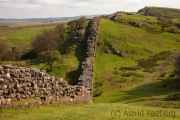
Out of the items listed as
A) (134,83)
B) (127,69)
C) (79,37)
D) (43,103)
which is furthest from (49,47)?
(43,103)

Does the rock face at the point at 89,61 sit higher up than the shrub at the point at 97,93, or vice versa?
the rock face at the point at 89,61

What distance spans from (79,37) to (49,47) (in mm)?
21578

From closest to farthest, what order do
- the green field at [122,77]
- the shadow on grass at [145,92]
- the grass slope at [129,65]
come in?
the green field at [122,77] → the shadow on grass at [145,92] → the grass slope at [129,65]

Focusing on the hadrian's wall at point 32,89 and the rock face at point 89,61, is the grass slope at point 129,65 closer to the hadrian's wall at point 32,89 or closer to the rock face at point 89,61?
the rock face at point 89,61

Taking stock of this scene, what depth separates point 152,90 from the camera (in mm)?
37219

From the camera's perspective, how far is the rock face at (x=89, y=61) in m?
39.0

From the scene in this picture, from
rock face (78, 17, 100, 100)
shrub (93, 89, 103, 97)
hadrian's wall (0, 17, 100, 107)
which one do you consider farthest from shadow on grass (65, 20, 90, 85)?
hadrian's wall (0, 17, 100, 107)

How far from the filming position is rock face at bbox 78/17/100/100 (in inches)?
1535

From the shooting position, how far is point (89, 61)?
51.0 metres

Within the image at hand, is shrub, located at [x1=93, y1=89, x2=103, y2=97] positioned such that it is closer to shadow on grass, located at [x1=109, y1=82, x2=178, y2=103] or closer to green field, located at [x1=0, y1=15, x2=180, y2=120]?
green field, located at [x1=0, y1=15, x2=180, y2=120]

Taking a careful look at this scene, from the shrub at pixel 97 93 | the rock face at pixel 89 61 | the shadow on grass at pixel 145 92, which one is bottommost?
the shrub at pixel 97 93

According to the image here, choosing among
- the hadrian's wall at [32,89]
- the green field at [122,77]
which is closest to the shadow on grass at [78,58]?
the green field at [122,77]

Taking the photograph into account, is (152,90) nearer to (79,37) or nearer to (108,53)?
(108,53)

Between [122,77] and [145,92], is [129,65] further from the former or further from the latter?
[145,92]
